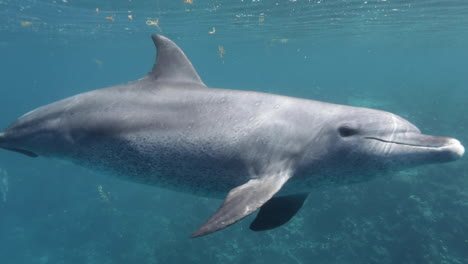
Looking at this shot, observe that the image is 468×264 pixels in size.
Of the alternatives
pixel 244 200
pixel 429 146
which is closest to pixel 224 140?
pixel 244 200

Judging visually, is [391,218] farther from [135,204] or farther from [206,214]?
[135,204]

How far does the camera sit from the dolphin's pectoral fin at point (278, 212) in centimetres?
481

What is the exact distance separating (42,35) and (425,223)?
45.2 metres

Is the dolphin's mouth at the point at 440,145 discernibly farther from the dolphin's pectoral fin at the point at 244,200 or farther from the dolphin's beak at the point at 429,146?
the dolphin's pectoral fin at the point at 244,200

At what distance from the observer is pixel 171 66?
509 cm

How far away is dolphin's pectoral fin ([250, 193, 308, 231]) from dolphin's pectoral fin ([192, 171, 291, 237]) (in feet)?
4.24

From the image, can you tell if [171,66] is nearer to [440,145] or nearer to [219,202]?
[440,145]

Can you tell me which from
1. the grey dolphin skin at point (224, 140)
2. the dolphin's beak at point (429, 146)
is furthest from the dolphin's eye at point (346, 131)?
the dolphin's beak at point (429, 146)

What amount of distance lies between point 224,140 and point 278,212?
173 centimetres

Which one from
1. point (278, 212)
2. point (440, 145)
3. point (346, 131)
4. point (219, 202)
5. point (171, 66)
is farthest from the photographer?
point (219, 202)

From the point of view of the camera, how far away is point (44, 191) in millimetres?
22797

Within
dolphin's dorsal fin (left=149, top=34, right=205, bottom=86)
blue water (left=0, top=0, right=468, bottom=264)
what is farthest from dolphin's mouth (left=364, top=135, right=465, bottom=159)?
blue water (left=0, top=0, right=468, bottom=264)

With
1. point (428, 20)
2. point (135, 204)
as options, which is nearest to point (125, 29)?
point (135, 204)

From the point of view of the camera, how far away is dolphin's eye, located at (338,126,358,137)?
3.78 m
